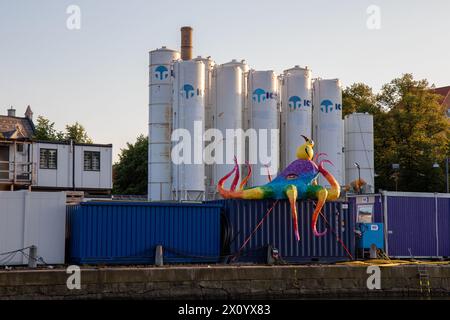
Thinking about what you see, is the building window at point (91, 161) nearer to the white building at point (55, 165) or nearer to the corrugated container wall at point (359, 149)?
the white building at point (55, 165)

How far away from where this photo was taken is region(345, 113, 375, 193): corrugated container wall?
59750 mm

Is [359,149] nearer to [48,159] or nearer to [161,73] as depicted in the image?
[161,73]

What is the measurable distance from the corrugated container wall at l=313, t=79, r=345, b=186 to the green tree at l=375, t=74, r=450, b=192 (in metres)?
13.4

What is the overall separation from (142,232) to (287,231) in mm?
6463

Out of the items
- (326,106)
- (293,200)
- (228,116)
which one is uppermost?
(326,106)

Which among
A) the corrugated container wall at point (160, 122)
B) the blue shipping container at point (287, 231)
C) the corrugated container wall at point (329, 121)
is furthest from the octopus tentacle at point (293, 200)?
the corrugated container wall at point (329, 121)

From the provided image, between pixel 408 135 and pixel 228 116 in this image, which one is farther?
pixel 408 135

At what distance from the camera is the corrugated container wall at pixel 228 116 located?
5050 cm

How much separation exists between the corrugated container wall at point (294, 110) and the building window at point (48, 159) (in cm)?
1816

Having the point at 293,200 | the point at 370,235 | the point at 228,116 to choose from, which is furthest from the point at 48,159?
the point at 370,235

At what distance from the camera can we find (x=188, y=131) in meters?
50.3
